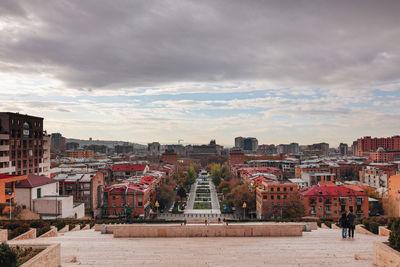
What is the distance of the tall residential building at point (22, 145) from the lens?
45669 mm

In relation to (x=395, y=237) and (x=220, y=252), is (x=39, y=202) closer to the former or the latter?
(x=220, y=252)

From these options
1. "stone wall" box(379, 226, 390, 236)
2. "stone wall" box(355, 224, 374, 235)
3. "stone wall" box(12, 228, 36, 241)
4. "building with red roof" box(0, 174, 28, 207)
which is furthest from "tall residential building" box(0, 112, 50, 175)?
"stone wall" box(379, 226, 390, 236)

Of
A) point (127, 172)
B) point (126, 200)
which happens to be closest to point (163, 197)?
point (126, 200)

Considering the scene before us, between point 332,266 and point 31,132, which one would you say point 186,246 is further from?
point 31,132

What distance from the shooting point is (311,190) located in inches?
2010

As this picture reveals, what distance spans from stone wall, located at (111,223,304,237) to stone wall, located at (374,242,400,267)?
218 inches

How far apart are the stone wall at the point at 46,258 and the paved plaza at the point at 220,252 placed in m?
0.53

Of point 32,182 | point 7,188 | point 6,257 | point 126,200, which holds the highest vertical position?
point 6,257

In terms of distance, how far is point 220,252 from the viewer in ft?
37.1

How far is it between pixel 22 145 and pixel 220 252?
47138mm

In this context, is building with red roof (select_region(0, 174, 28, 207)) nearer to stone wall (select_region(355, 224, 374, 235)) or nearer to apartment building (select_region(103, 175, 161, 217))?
apartment building (select_region(103, 175, 161, 217))

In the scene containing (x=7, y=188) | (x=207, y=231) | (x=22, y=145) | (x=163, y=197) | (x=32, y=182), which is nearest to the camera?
(x=207, y=231)

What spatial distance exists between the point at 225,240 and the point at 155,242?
294cm

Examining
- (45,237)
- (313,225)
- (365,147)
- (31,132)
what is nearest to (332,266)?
(313,225)
